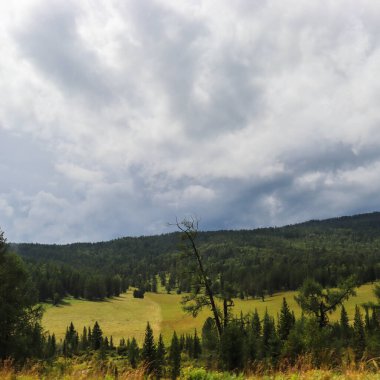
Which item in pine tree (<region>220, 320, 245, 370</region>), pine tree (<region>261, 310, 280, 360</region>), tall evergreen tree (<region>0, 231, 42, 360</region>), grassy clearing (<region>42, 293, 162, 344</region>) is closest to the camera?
tall evergreen tree (<region>0, 231, 42, 360</region>)

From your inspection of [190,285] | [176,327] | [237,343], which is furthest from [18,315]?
[176,327]

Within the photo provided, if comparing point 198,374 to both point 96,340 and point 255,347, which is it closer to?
point 255,347

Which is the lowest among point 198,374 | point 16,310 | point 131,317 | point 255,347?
point 131,317

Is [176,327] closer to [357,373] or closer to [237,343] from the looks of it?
[237,343]

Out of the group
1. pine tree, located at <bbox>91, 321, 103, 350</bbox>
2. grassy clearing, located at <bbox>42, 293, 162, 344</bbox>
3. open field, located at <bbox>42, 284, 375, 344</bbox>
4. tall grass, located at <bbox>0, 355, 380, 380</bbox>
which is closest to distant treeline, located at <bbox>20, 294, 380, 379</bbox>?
pine tree, located at <bbox>91, 321, 103, 350</bbox>

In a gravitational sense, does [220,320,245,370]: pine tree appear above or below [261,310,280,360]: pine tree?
above

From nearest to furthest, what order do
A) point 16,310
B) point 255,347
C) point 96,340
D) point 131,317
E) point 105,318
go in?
point 16,310
point 255,347
point 96,340
point 105,318
point 131,317

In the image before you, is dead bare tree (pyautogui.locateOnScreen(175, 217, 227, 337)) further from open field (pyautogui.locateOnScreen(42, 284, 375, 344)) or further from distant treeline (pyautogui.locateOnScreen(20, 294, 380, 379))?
open field (pyautogui.locateOnScreen(42, 284, 375, 344))

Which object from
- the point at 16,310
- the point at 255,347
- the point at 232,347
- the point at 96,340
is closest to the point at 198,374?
the point at 16,310

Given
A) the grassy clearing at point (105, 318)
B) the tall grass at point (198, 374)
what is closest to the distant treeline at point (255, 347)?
the tall grass at point (198, 374)

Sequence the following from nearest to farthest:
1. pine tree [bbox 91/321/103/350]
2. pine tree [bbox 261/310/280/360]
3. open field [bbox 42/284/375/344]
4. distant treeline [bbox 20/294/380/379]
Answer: distant treeline [bbox 20/294/380/379] → pine tree [bbox 261/310/280/360] → pine tree [bbox 91/321/103/350] → open field [bbox 42/284/375/344]

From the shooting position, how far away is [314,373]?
8.94 meters

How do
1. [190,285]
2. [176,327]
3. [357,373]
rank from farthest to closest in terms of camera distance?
[176,327], [190,285], [357,373]

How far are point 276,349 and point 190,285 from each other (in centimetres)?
4323
